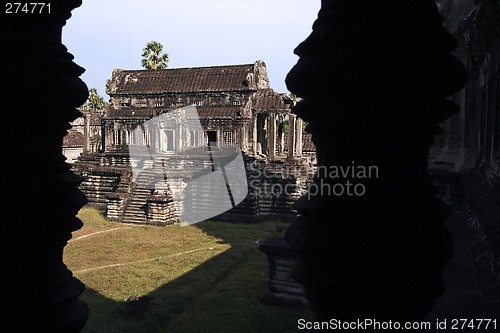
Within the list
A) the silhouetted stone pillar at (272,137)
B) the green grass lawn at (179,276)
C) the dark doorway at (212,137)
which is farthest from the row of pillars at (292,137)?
the green grass lawn at (179,276)

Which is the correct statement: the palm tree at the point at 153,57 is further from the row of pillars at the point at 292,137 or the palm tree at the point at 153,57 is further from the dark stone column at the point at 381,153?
the dark stone column at the point at 381,153

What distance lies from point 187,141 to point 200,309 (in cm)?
1693

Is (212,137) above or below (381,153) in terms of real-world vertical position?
above

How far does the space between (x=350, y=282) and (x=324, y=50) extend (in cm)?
73

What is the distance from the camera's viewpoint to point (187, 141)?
25125 mm

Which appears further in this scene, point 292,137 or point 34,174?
point 292,137

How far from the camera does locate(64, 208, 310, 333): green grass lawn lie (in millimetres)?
8305

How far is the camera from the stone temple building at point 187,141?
65.3 ft

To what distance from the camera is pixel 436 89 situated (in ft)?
4.45

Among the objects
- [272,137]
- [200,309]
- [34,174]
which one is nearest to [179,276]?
[200,309]

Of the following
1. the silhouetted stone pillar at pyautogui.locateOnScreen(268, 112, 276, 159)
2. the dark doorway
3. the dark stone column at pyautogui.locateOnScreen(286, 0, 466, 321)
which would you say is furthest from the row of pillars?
the dark stone column at pyautogui.locateOnScreen(286, 0, 466, 321)

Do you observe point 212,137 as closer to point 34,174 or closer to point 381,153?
point 34,174

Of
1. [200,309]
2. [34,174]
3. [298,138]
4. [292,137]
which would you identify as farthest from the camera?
[298,138]

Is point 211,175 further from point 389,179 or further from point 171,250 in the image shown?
point 389,179
